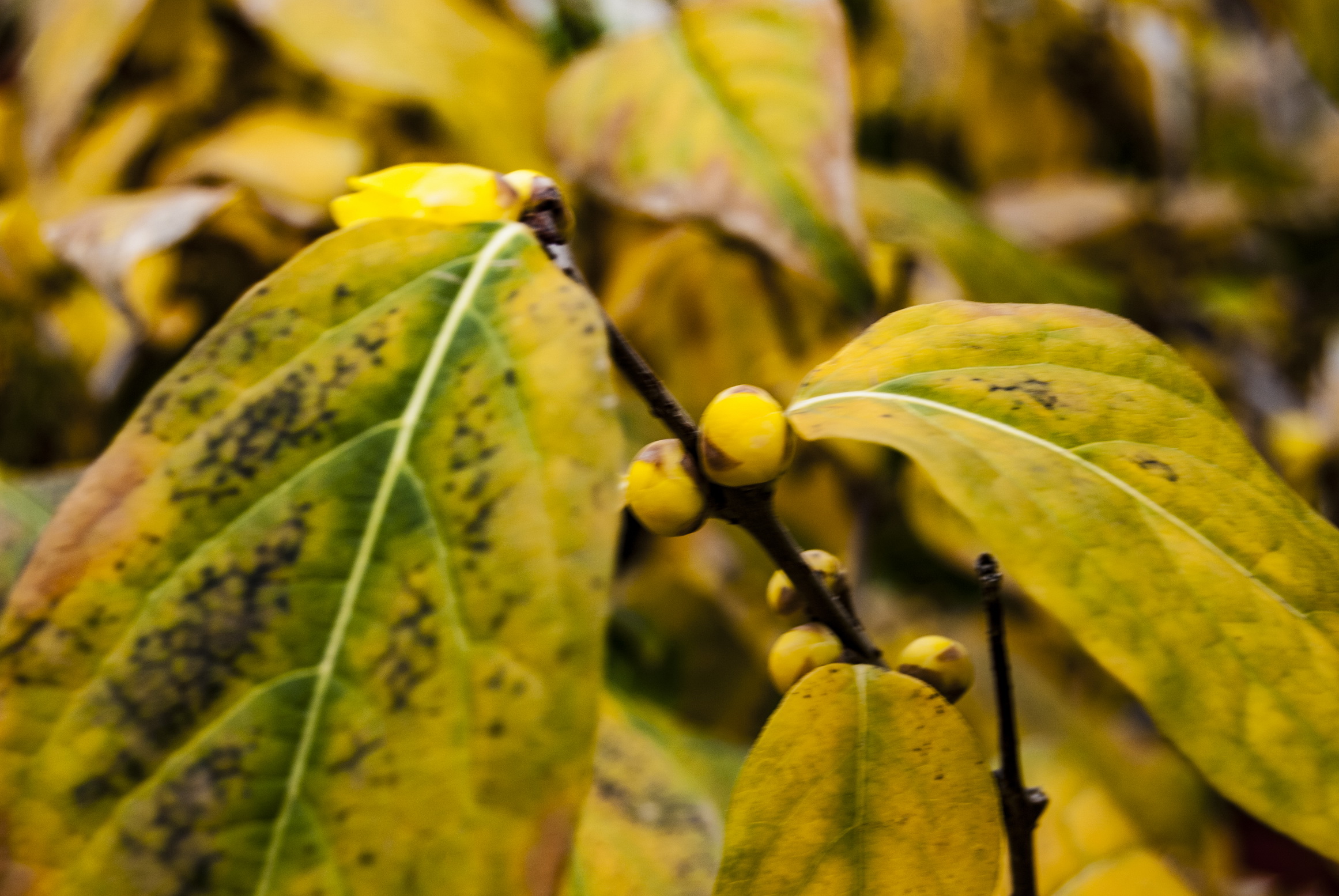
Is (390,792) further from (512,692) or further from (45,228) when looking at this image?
(45,228)

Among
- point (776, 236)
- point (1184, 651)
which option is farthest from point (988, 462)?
point (776, 236)

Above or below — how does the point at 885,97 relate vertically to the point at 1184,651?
above

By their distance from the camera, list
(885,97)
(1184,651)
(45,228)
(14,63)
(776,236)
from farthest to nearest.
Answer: (14,63) → (885,97) → (45,228) → (776,236) → (1184,651)

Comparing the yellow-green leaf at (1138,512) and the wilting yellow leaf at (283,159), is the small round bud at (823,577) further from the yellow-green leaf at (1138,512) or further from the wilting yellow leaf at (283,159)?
the wilting yellow leaf at (283,159)

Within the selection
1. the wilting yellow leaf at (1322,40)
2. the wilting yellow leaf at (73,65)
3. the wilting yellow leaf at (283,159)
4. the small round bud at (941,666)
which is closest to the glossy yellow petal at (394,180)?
the small round bud at (941,666)

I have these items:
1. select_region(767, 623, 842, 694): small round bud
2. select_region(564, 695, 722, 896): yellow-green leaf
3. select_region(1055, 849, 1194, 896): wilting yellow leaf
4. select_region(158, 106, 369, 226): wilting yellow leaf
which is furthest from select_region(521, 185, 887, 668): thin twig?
select_region(158, 106, 369, 226): wilting yellow leaf

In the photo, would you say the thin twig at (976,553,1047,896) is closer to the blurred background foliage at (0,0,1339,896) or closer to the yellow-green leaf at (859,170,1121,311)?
the blurred background foliage at (0,0,1339,896)

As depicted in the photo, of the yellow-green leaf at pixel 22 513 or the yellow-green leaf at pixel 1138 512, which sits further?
the yellow-green leaf at pixel 22 513
